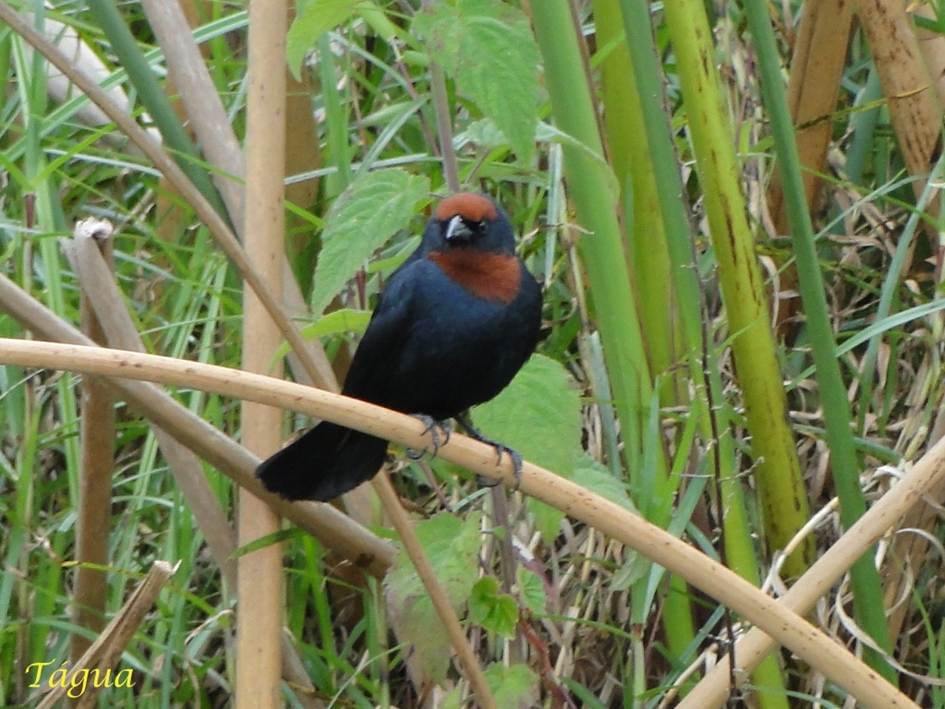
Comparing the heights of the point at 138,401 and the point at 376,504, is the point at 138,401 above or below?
above

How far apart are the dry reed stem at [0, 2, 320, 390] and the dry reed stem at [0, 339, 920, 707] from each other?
177 mm

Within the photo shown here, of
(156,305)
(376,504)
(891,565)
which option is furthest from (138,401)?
(891,565)

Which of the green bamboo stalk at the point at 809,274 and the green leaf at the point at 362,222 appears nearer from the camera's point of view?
the green leaf at the point at 362,222

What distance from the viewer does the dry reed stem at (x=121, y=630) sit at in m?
1.64

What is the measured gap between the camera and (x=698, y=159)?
172 cm

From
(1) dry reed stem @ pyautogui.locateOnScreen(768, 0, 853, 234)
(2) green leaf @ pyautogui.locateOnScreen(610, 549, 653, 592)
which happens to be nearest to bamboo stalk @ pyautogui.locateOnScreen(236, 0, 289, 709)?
(2) green leaf @ pyautogui.locateOnScreen(610, 549, 653, 592)

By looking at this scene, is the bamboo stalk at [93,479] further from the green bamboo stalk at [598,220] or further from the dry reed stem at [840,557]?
the dry reed stem at [840,557]

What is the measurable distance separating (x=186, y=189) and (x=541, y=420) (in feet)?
1.44

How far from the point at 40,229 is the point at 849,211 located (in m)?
1.23

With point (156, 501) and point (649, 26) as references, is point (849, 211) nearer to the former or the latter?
point (649, 26)

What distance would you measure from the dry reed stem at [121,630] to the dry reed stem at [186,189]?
0.35 metres

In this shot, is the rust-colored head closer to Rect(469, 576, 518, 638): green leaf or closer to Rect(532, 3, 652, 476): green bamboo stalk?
Rect(532, 3, 652, 476): green bamboo stalk

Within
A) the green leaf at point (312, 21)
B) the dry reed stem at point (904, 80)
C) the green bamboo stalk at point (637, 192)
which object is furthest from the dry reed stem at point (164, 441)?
the dry reed stem at point (904, 80)

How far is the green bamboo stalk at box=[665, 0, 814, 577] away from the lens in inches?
66.6
